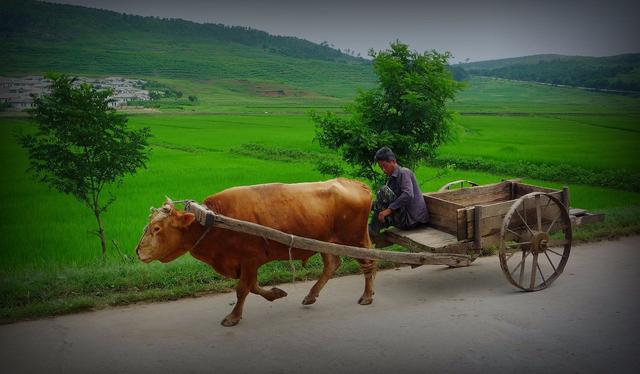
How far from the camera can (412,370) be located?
152 inches

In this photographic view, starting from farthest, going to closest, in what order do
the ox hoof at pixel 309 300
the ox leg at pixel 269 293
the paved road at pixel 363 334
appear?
1. the ox hoof at pixel 309 300
2. the ox leg at pixel 269 293
3. the paved road at pixel 363 334

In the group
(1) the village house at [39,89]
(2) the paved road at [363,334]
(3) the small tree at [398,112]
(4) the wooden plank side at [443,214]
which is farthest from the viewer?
(1) the village house at [39,89]

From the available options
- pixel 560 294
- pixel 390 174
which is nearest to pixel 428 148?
pixel 390 174

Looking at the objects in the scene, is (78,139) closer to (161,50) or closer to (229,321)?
(229,321)

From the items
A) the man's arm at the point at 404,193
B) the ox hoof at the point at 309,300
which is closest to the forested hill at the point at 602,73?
the man's arm at the point at 404,193

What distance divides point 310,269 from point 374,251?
1462 mm

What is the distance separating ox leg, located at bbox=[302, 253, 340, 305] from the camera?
17.0ft

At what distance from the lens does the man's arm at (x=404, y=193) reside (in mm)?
5422

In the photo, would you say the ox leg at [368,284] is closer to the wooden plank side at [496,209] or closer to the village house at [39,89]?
the wooden plank side at [496,209]

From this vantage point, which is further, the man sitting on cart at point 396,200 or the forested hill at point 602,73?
the forested hill at point 602,73

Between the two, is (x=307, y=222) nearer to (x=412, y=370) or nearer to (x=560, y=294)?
(x=412, y=370)

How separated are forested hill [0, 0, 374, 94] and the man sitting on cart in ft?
14.3

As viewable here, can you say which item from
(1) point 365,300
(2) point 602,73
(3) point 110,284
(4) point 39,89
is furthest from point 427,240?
(2) point 602,73

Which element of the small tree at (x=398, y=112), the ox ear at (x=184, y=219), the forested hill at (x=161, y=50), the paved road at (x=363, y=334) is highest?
the forested hill at (x=161, y=50)
